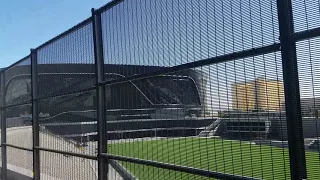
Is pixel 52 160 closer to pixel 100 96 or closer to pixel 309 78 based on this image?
pixel 100 96

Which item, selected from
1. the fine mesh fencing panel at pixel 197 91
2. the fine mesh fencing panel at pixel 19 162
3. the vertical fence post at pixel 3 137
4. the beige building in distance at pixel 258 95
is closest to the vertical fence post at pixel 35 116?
the fine mesh fencing panel at pixel 19 162

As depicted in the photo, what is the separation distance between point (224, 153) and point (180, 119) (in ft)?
2.03

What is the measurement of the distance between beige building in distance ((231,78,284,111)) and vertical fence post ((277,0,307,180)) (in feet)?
0.30

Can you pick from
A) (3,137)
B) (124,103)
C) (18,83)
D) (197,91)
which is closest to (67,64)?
(124,103)

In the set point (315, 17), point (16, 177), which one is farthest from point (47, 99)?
point (315, 17)

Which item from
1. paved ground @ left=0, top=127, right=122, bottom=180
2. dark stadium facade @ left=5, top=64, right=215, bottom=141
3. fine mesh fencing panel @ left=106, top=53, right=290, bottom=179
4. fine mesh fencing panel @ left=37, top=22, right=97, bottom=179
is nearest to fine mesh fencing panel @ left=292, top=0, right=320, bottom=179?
fine mesh fencing panel @ left=106, top=53, right=290, bottom=179

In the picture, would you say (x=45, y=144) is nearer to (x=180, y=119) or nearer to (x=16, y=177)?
(x=16, y=177)

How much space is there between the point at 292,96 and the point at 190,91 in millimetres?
1101

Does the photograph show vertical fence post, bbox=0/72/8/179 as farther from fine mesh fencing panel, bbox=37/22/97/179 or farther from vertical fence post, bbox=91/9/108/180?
vertical fence post, bbox=91/9/108/180

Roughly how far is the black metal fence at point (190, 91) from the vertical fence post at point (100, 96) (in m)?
0.01

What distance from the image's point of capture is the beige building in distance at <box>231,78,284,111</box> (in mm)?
2590

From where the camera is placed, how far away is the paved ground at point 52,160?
522cm

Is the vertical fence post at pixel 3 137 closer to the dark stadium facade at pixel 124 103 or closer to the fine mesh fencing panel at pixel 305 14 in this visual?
the dark stadium facade at pixel 124 103

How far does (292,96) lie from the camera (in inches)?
97.8
